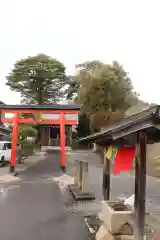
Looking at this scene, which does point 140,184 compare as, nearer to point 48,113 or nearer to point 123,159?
point 123,159

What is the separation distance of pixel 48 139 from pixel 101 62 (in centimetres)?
1774

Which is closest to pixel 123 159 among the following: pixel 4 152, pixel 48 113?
pixel 48 113

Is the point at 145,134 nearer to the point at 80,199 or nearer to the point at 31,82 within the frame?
the point at 80,199

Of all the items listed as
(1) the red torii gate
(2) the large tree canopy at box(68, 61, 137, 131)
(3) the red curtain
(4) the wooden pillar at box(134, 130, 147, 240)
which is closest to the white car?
(1) the red torii gate

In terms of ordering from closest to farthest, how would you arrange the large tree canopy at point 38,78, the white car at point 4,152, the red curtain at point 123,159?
Answer: the red curtain at point 123,159 < the white car at point 4,152 < the large tree canopy at point 38,78

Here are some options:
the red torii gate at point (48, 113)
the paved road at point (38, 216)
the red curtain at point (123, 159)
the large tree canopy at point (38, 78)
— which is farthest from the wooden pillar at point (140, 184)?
the large tree canopy at point (38, 78)

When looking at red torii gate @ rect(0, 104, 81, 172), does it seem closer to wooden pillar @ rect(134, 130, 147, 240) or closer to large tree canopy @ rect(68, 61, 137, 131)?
large tree canopy @ rect(68, 61, 137, 131)

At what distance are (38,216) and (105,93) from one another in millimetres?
28507

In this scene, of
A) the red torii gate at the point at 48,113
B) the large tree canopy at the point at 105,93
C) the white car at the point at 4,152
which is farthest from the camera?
the large tree canopy at the point at 105,93

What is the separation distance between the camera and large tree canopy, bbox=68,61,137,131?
123 feet

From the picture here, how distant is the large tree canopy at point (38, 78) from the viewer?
50.1 meters

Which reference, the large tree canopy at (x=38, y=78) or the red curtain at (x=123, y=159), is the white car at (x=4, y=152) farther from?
the large tree canopy at (x=38, y=78)

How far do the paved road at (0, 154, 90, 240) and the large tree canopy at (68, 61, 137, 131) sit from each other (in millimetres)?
22077

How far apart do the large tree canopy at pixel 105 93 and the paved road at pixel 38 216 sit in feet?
72.4
